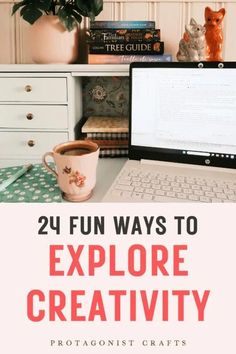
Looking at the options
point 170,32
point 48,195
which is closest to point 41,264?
point 48,195

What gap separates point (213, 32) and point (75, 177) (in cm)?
62

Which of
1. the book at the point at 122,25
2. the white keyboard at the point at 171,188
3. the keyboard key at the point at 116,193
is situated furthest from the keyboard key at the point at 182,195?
the book at the point at 122,25

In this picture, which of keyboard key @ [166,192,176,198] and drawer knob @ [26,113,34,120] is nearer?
keyboard key @ [166,192,176,198]

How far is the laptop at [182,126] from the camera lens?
2.90 ft

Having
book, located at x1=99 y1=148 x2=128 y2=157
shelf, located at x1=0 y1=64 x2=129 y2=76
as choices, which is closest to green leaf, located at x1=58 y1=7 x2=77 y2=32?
shelf, located at x1=0 y1=64 x2=129 y2=76

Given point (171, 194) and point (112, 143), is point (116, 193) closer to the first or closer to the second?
point (171, 194)

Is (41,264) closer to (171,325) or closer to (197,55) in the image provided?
(171,325)

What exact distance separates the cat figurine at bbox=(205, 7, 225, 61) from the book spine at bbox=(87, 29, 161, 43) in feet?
0.43

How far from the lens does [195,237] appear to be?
656 millimetres

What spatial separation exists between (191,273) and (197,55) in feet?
2.15

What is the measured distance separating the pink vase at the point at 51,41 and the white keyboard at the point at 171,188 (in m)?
0.45

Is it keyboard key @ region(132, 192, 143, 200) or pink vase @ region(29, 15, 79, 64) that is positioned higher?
pink vase @ region(29, 15, 79, 64)

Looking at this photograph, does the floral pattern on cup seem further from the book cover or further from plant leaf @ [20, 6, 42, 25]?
plant leaf @ [20, 6, 42, 25]

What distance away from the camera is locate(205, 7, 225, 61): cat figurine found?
1105mm
